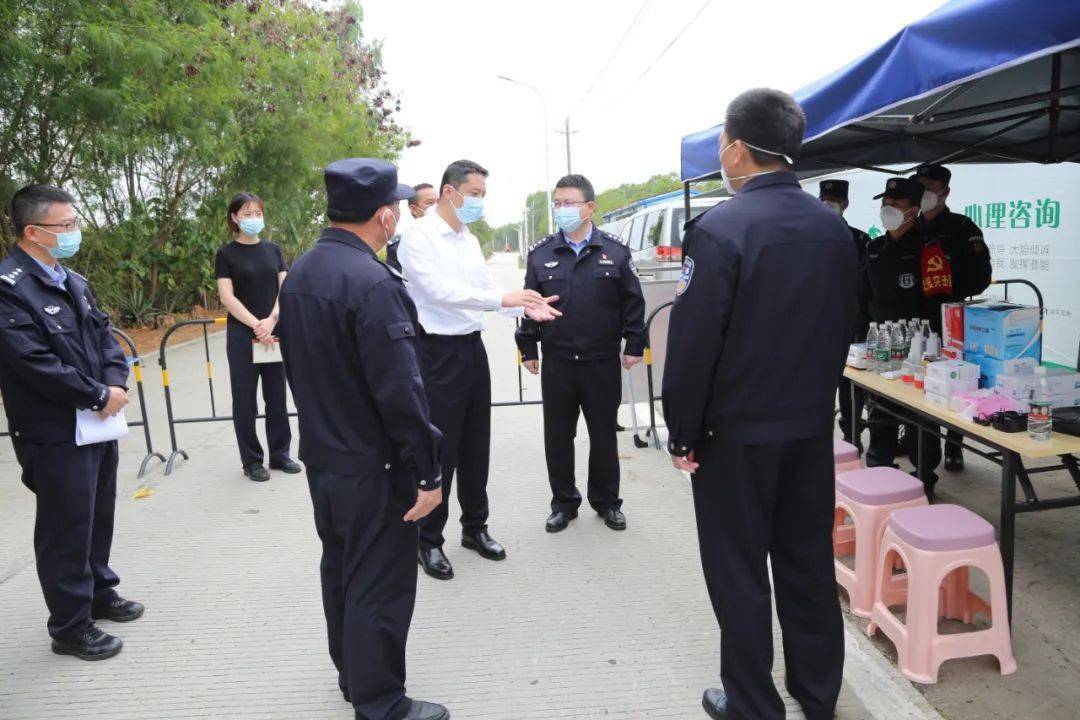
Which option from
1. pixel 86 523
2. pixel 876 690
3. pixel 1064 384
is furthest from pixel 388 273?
pixel 1064 384

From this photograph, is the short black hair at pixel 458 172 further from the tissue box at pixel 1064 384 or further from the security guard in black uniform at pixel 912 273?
the tissue box at pixel 1064 384

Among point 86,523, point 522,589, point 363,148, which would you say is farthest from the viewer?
point 363,148

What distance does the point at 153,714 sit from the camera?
2.78 meters

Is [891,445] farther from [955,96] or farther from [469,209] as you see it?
[469,209]

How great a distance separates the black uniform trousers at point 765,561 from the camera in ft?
7.81

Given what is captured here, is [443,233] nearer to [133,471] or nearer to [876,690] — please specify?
[876,690]

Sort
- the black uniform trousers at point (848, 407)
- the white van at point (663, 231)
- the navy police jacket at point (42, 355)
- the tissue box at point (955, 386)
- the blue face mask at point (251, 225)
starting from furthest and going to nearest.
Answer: the white van at point (663, 231) < the blue face mask at point (251, 225) < the black uniform trousers at point (848, 407) < the tissue box at point (955, 386) < the navy police jacket at point (42, 355)

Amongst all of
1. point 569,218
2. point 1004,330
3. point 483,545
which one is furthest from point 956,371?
point 483,545

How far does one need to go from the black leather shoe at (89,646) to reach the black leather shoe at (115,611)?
251 millimetres

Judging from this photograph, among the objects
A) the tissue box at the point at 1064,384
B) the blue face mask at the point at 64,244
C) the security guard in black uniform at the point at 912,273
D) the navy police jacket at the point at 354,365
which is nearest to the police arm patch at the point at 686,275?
the navy police jacket at the point at 354,365

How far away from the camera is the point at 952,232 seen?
4.59m

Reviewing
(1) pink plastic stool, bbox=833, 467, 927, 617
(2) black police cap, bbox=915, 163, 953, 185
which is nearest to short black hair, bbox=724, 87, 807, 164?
(1) pink plastic stool, bbox=833, 467, 927, 617

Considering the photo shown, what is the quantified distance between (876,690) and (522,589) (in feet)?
5.24

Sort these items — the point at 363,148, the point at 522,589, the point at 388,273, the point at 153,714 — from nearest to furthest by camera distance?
the point at 388,273
the point at 153,714
the point at 522,589
the point at 363,148
